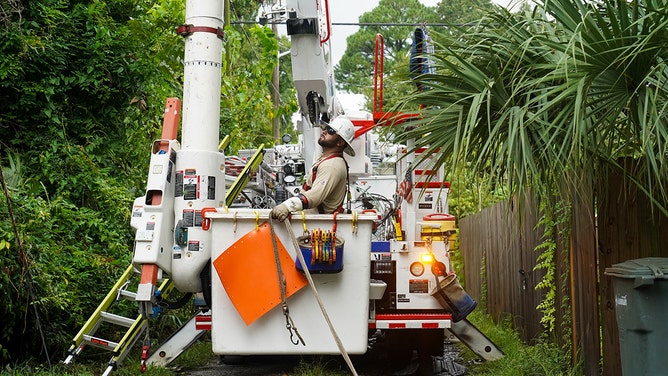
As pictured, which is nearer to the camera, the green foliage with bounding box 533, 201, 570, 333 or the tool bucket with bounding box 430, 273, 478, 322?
the green foliage with bounding box 533, 201, 570, 333

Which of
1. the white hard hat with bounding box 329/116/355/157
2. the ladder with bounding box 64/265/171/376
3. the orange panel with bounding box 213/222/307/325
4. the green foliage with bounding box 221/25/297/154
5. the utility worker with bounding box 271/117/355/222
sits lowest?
the ladder with bounding box 64/265/171/376

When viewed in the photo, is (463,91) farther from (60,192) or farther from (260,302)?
(60,192)

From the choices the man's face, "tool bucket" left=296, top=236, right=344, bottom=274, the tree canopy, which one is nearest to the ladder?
"tool bucket" left=296, top=236, right=344, bottom=274

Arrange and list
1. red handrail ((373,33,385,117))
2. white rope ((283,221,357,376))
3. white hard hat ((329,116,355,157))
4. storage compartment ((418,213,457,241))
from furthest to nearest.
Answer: red handrail ((373,33,385,117)) → storage compartment ((418,213,457,241)) → white hard hat ((329,116,355,157)) → white rope ((283,221,357,376))

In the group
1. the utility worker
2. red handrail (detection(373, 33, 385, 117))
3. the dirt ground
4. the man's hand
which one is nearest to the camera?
the man's hand

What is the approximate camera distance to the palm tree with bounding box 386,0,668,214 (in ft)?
15.3

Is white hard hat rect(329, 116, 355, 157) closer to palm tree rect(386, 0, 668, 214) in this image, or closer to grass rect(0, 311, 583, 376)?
palm tree rect(386, 0, 668, 214)

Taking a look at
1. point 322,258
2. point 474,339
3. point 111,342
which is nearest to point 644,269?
point 322,258

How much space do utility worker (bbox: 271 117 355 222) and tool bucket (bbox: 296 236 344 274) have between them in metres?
0.35

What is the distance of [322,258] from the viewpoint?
20.7ft

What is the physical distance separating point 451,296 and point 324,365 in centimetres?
143

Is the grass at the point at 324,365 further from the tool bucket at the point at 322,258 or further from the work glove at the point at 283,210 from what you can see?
the work glove at the point at 283,210

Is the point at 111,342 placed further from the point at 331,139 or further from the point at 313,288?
the point at 331,139

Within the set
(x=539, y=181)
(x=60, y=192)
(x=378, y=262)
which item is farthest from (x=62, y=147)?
(x=539, y=181)
